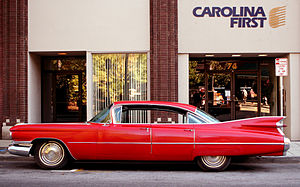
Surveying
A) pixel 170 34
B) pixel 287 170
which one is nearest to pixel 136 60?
pixel 170 34

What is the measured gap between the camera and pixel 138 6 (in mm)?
11328

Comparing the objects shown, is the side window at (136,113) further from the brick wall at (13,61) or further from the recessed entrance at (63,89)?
the recessed entrance at (63,89)

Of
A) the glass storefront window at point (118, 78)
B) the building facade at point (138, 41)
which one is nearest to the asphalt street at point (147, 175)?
the building facade at point (138, 41)

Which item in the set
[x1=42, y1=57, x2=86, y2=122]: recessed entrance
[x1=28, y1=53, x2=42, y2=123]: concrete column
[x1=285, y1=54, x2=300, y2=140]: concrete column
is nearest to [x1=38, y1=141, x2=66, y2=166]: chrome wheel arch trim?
[x1=28, y1=53, x2=42, y2=123]: concrete column

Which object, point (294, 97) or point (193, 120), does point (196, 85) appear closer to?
point (294, 97)

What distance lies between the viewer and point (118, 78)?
1180cm

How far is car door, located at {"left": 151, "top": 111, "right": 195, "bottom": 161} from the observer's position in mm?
6578

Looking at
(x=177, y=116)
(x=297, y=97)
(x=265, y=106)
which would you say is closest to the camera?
(x=177, y=116)

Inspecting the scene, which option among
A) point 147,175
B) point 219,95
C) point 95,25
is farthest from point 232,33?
point 147,175

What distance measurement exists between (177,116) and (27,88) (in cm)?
679

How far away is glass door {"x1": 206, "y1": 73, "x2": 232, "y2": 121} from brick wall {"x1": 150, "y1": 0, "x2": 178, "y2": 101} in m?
2.53

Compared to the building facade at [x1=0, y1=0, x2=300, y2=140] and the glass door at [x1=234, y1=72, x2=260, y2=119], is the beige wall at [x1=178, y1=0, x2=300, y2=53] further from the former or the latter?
the glass door at [x1=234, y1=72, x2=260, y2=119]

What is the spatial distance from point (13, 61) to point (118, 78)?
373cm

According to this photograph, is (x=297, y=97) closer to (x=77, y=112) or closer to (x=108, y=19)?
(x=108, y=19)
